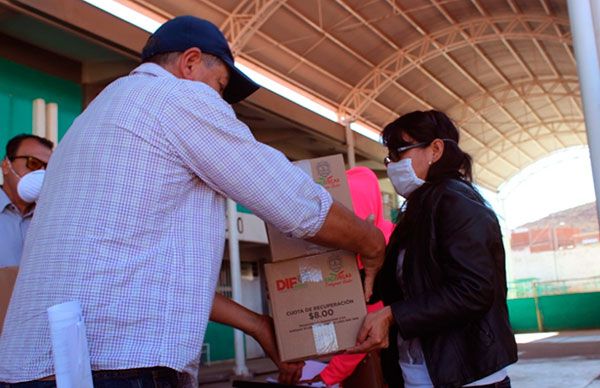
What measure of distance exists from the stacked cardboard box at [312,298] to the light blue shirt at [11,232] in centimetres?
176

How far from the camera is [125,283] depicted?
1.35m

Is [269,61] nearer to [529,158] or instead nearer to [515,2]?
[515,2]

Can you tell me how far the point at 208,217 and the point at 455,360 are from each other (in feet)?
2.90

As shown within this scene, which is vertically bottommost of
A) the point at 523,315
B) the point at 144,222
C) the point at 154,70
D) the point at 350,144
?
the point at 523,315

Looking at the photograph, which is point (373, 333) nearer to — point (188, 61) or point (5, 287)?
point (188, 61)

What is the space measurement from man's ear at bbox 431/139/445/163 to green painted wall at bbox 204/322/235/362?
16953mm

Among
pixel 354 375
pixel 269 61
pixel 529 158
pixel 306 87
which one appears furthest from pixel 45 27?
pixel 529 158

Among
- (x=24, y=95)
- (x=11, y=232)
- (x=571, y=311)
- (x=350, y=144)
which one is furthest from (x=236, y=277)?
(x=571, y=311)

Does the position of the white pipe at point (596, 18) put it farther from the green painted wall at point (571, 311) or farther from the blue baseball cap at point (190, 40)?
the green painted wall at point (571, 311)

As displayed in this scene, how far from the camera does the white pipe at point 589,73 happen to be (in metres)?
3.53

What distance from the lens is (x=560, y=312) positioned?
25484 mm

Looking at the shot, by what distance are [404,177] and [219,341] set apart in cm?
1767

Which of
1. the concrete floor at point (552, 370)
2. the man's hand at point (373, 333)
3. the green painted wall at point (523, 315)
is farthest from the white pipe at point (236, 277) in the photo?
the green painted wall at point (523, 315)

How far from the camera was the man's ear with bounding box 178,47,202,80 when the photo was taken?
5.53ft
